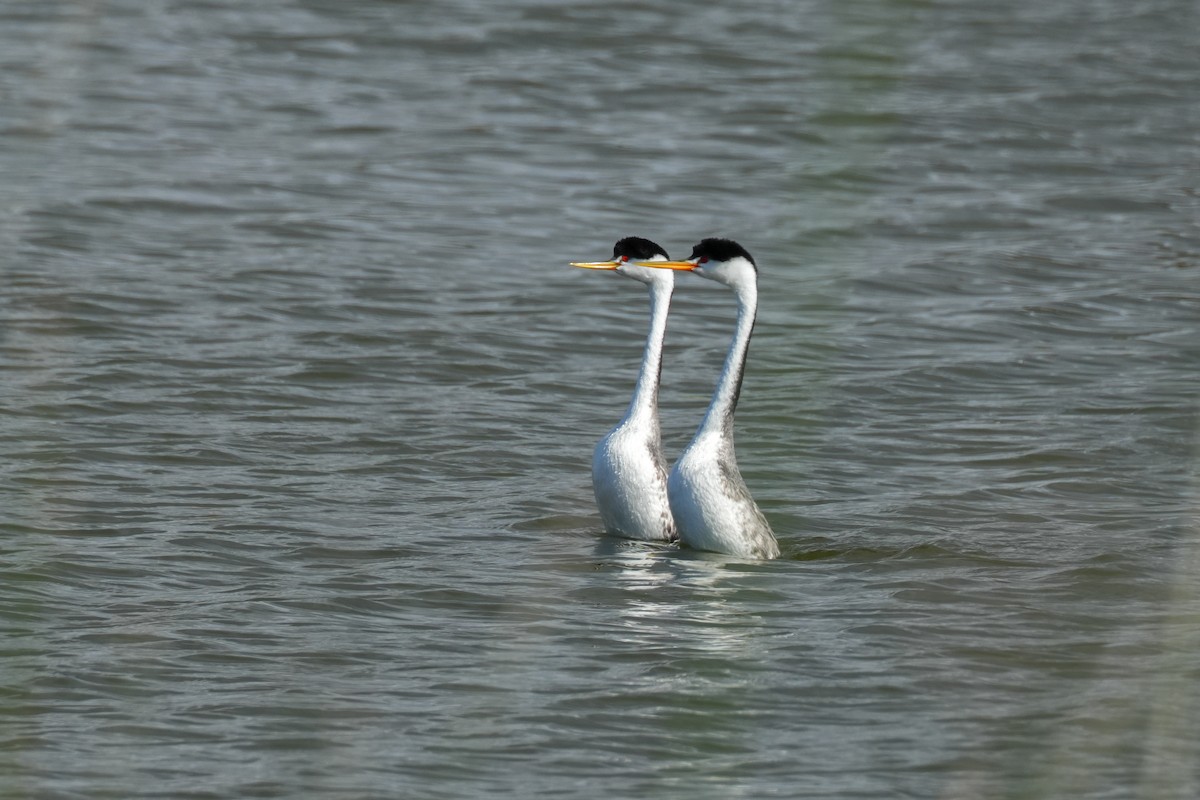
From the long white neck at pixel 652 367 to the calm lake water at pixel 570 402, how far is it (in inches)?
27.3

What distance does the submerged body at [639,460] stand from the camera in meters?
9.31

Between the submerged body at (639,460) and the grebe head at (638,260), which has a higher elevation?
the grebe head at (638,260)

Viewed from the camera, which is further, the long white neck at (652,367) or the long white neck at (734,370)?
the long white neck at (652,367)

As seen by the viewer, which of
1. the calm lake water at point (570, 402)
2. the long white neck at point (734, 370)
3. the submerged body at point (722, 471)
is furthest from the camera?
the long white neck at point (734, 370)

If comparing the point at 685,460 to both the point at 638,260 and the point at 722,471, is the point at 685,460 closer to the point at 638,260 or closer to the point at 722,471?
the point at 722,471

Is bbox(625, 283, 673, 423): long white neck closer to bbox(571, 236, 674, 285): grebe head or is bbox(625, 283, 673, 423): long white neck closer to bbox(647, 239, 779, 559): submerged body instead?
bbox(571, 236, 674, 285): grebe head

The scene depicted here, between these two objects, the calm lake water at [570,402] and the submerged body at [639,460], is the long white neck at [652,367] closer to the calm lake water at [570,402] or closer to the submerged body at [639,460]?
the submerged body at [639,460]

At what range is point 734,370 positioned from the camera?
9.23 metres

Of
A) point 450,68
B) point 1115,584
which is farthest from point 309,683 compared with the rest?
point 450,68

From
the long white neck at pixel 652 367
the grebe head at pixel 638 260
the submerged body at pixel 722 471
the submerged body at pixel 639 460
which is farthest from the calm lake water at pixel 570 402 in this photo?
the grebe head at pixel 638 260

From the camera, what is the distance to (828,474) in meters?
10.7

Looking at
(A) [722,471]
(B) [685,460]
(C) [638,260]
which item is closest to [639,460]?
(B) [685,460]

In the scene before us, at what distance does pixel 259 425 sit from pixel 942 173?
359 inches

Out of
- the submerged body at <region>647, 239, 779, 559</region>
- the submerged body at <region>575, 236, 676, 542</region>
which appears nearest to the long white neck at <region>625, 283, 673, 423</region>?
the submerged body at <region>575, 236, 676, 542</region>
